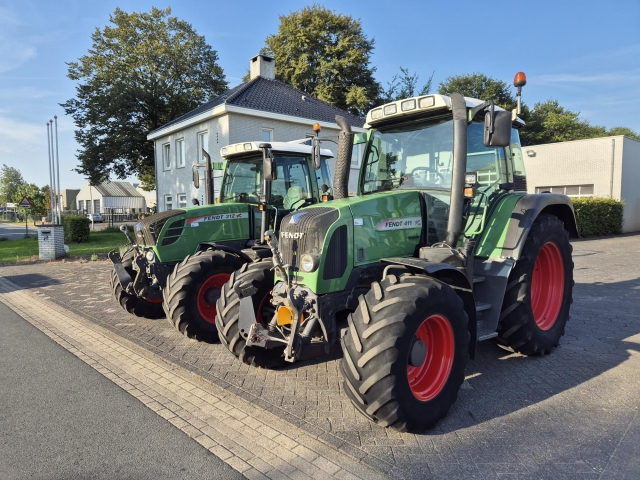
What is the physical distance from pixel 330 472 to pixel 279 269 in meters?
1.61

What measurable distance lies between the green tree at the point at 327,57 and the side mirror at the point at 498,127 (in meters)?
25.3

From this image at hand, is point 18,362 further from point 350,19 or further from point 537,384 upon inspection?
point 350,19

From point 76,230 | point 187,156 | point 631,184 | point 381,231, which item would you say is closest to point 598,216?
point 631,184

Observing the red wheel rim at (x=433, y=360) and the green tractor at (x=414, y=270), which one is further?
the red wheel rim at (x=433, y=360)

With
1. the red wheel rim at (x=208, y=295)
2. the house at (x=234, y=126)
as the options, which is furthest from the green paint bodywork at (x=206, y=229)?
the house at (x=234, y=126)

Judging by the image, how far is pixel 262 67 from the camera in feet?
72.9

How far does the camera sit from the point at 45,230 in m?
14.1

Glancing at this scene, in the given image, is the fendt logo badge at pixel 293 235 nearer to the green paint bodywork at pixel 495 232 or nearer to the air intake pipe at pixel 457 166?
the air intake pipe at pixel 457 166

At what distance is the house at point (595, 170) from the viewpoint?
23016 millimetres

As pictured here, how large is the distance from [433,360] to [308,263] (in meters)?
1.25

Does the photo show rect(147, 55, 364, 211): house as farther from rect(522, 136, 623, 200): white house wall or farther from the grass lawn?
rect(522, 136, 623, 200): white house wall

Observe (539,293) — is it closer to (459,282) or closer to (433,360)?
(459,282)

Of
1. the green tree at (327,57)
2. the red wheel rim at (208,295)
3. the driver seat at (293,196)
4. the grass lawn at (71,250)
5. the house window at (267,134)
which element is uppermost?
the green tree at (327,57)

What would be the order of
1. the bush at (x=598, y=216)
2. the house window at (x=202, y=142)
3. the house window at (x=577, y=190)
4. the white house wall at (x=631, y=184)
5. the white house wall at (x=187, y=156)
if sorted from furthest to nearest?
the house window at (x=577, y=190) < the white house wall at (x=631, y=184) < the bush at (x=598, y=216) < the house window at (x=202, y=142) < the white house wall at (x=187, y=156)
